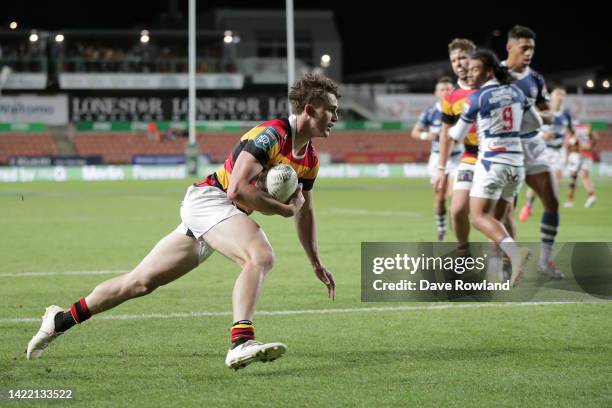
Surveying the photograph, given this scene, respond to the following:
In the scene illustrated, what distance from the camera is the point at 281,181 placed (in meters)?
5.65

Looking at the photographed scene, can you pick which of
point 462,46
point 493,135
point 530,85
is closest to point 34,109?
point 462,46

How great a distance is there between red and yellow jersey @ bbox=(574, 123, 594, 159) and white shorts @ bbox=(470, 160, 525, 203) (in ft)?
49.4

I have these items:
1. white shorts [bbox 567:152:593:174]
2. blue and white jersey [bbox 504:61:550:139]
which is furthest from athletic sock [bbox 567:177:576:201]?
blue and white jersey [bbox 504:61:550:139]

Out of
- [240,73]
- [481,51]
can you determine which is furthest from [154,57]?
[481,51]

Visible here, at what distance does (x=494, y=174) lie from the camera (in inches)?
361

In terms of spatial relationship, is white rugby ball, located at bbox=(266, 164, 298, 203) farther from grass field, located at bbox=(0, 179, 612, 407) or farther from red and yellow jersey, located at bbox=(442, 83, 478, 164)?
red and yellow jersey, located at bbox=(442, 83, 478, 164)

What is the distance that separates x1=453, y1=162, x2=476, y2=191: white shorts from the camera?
10070 millimetres

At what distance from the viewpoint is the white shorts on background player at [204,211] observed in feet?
19.1

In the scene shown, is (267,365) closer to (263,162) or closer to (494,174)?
(263,162)

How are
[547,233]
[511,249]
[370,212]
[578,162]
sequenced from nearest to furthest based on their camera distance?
1. [511,249]
2. [547,233]
3. [370,212]
4. [578,162]

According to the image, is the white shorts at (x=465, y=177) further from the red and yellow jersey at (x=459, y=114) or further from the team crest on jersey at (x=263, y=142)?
the team crest on jersey at (x=263, y=142)

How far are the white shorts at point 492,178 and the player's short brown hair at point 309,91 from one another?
3.62m

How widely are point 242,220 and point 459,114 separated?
4.92 meters

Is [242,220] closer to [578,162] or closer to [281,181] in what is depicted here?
[281,181]
